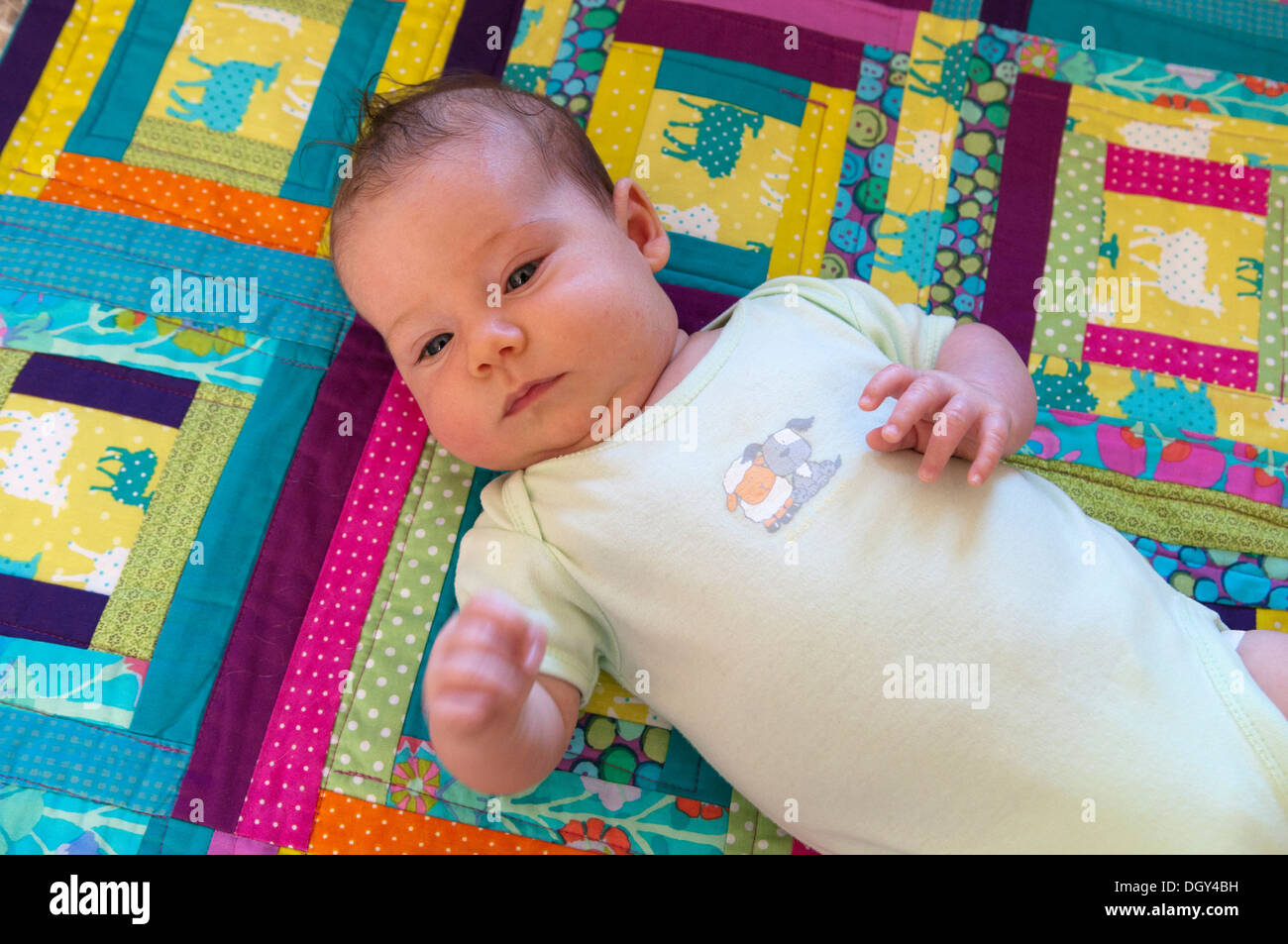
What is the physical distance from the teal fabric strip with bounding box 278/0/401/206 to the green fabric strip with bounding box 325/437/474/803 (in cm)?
46

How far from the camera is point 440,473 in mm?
1301

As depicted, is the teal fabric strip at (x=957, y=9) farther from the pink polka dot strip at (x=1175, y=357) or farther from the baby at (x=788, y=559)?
the baby at (x=788, y=559)

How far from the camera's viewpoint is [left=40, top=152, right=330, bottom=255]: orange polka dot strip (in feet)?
4.65

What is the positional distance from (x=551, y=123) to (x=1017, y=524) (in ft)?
2.40

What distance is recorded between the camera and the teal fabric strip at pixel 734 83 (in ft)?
4.80

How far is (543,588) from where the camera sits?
43.3 inches

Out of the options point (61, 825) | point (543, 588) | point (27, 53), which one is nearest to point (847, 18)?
point (543, 588)

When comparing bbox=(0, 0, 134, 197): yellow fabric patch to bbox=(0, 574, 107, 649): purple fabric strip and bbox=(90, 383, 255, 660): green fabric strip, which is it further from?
bbox=(0, 574, 107, 649): purple fabric strip

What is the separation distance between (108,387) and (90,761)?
497 millimetres

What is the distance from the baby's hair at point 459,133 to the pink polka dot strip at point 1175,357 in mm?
737

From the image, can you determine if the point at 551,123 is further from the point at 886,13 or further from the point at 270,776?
the point at 270,776

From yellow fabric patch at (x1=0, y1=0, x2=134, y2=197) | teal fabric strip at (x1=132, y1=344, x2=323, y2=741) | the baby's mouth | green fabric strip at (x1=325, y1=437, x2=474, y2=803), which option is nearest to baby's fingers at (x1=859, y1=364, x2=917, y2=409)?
the baby's mouth

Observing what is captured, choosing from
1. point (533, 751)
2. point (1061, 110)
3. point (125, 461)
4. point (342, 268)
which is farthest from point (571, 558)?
point (1061, 110)

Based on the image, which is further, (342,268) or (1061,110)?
(1061,110)
